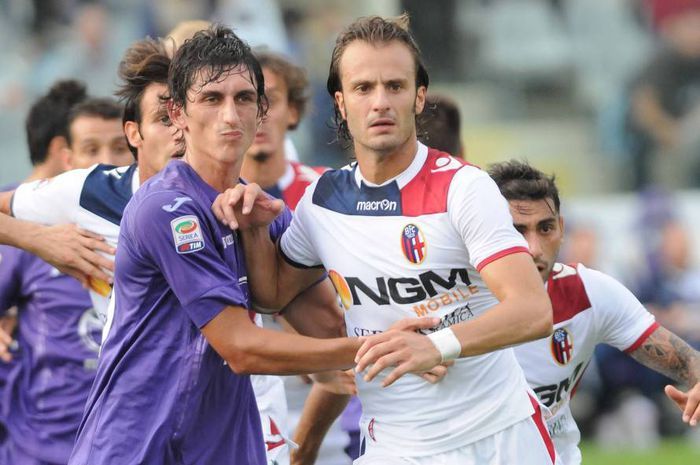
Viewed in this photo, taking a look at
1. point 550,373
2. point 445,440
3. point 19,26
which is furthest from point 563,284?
point 19,26

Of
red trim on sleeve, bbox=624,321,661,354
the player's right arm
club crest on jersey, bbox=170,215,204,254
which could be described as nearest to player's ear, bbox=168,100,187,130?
the player's right arm

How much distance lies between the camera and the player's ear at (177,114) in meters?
5.37

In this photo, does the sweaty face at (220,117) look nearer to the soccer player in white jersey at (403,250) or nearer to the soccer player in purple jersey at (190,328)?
the soccer player in purple jersey at (190,328)

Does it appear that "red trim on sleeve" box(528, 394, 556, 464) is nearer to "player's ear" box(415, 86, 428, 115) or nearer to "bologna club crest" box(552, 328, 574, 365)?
"bologna club crest" box(552, 328, 574, 365)

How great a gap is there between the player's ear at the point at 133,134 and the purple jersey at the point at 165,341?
115 centimetres

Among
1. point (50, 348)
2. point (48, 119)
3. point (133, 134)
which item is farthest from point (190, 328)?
point (48, 119)

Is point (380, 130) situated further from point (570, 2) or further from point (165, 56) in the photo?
point (570, 2)

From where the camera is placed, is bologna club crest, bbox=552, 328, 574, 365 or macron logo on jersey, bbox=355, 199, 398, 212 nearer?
macron logo on jersey, bbox=355, 199, 398, 212

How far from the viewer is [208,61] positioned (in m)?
5.30

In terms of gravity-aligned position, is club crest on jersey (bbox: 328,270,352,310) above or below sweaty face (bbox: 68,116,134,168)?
below

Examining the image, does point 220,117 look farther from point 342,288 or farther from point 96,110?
point 96,110

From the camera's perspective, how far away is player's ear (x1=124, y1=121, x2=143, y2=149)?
249 inches

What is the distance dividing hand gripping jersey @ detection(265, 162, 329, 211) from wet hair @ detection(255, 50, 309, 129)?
1.75 ft

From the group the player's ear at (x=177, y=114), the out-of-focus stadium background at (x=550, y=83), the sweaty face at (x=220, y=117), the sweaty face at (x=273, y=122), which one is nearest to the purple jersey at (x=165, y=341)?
the sweaty face at (x=220, y=117)
